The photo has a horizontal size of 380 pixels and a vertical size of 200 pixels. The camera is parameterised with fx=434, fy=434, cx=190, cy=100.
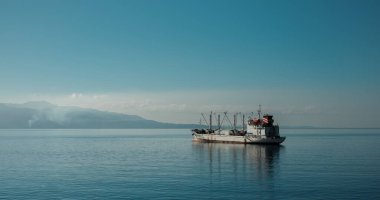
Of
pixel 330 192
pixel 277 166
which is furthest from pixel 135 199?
pixel 277 166

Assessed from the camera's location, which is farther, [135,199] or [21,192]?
[21,192]

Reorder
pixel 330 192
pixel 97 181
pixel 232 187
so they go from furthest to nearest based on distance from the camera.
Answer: pixel 97 181, pixel 232 187, pixel 330 192

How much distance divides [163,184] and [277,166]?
138 ft

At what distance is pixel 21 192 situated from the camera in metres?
70.3

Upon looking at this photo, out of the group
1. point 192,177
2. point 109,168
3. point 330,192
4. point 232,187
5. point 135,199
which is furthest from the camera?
point 109,168

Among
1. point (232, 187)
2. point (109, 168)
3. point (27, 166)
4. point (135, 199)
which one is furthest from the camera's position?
point (27, 166)

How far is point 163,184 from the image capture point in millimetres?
76188

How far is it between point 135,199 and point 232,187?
18459 mm

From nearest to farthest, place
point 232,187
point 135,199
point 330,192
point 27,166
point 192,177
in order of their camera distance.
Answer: point 135,199 → point 330,192 → point 232,187 → point 192,177 → point 27,166

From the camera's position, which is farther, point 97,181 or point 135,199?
point 97,181

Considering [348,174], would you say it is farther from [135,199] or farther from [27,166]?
[27,166]

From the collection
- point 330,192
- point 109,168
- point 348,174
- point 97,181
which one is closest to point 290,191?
point 330,192

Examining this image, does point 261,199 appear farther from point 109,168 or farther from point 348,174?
point 109,168

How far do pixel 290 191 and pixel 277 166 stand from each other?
4057 cm
